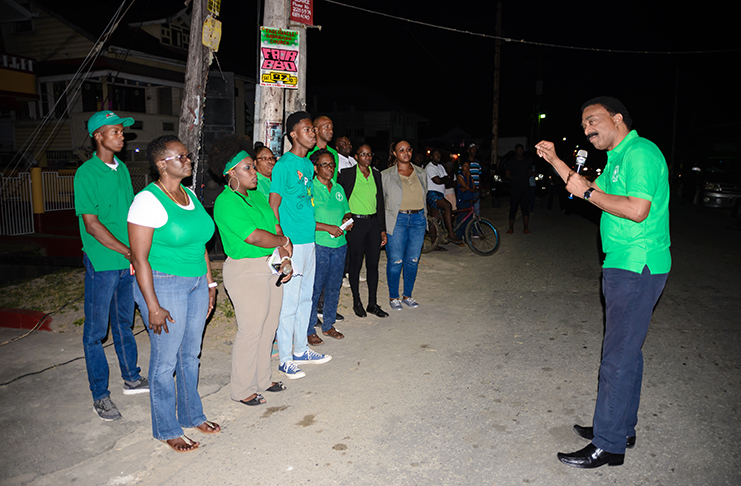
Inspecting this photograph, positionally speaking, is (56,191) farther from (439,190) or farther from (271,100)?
(439,190)

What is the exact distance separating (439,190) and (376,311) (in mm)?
5295

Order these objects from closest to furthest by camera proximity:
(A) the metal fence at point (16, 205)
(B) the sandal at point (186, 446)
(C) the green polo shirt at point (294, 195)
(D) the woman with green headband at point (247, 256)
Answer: (B) the sandal at point (186, 446) → (D) the woman with green headband at point (247, 256) → (C) the green polo shirt at point (294, 195) → (A) the metal fence at point (16, 205)

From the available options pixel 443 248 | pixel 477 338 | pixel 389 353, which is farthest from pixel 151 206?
pixel 443 248

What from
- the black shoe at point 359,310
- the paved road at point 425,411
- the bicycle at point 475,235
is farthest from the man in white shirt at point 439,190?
the black shoe at point 359,310

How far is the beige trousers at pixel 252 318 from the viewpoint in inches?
159

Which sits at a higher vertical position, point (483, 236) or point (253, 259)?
point (253, 259)

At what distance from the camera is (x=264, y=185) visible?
532cm

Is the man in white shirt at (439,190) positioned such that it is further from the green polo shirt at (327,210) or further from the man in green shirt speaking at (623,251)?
the man in green shirt speaking at (623,251)

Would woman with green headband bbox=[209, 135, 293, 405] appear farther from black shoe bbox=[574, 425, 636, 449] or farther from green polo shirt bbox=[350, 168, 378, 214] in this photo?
black shoe bbox=[574, 425, 636, 449]

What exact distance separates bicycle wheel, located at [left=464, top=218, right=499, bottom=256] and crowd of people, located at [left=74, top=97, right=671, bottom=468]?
18.4ft

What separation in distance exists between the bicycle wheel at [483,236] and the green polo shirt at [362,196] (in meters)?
4.97

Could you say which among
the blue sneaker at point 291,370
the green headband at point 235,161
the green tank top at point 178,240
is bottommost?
the blue sneaker at point 291,370

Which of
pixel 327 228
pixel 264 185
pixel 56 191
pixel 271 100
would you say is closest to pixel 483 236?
pixel 271 100

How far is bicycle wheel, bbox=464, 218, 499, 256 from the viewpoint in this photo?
1093 cm
